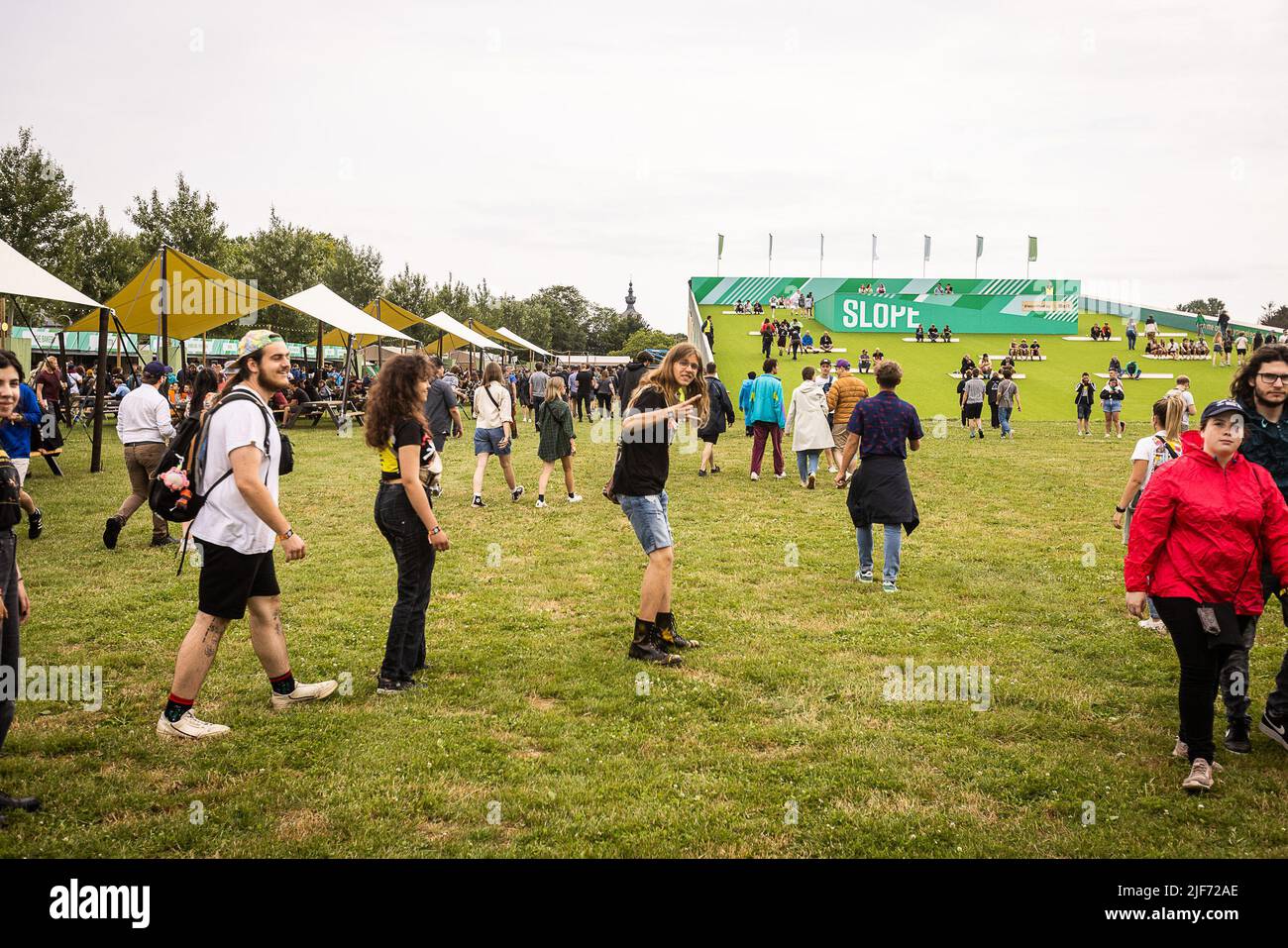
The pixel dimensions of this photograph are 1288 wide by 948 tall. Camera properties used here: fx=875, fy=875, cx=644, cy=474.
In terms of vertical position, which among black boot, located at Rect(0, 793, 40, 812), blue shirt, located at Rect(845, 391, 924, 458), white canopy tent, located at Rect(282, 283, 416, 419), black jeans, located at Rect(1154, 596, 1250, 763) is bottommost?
black boot, located at Rect(0, 793, 40, 812)

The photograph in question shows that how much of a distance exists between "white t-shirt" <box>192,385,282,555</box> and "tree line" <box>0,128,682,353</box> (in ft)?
83.3

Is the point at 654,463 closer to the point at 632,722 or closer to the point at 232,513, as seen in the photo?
the point at 632,722

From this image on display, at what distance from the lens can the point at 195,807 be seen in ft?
11.3

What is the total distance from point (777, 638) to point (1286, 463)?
298 cm

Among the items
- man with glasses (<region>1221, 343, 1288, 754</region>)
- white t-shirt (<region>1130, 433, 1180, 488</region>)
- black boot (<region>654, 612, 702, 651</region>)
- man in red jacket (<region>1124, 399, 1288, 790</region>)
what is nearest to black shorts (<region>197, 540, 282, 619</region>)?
black boot (<region>654, 612, 702, 651</region>)

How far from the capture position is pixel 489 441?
36.0 ft

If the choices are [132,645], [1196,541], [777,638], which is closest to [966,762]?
[1196,541]

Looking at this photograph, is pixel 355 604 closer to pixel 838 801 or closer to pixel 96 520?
pixel 838 801

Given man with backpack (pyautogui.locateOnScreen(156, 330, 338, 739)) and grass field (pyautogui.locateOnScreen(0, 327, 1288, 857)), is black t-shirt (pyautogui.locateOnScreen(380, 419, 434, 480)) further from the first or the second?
grass field (pyautogui.locateOnScreen(0, 327, 1288, 857))

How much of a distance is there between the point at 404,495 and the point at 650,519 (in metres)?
1.47

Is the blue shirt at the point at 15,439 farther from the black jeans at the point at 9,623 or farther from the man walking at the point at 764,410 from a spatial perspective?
the man walking at the point at 764,410

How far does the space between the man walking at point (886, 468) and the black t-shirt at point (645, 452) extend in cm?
216

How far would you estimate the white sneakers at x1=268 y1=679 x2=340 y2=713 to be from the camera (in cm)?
458

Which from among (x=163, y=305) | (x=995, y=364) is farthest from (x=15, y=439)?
(x=995, y=364)
